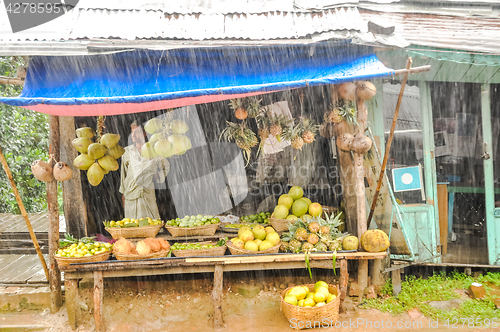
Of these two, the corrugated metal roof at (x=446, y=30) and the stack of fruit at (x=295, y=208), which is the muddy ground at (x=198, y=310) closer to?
the stack of fruit at (x=295, y=208)

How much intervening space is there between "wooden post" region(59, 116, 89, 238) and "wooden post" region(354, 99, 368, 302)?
4.52 metres

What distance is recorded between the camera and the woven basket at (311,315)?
13.6ft

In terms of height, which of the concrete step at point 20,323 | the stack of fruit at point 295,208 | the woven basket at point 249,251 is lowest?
the concrete step at point 20,323

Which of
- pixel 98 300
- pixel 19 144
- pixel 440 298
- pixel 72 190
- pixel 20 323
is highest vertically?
pixel 19 144

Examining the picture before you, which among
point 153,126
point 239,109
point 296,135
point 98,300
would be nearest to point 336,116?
point 296,135

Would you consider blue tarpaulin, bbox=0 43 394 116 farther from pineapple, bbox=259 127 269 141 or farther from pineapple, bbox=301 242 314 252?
pineapple, bbox=301 242 314 252

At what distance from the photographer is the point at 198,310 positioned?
16.4 ft

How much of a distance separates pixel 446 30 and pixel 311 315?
4.69m

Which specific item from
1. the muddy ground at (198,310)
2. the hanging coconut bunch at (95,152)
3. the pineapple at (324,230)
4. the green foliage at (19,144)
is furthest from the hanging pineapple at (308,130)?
the green foliage at (19,144)

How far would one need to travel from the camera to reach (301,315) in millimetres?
4168

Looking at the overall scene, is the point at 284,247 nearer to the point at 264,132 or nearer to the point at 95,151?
the point at 264,132

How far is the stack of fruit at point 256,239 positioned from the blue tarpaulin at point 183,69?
2.18 metres

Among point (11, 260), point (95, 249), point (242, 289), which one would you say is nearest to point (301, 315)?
point (242, 289)

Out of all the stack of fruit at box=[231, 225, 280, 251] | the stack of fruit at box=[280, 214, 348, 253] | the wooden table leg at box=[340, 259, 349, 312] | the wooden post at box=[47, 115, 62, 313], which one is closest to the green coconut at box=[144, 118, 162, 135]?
→ the wooden post at box=[47, 115, 62, 313]
